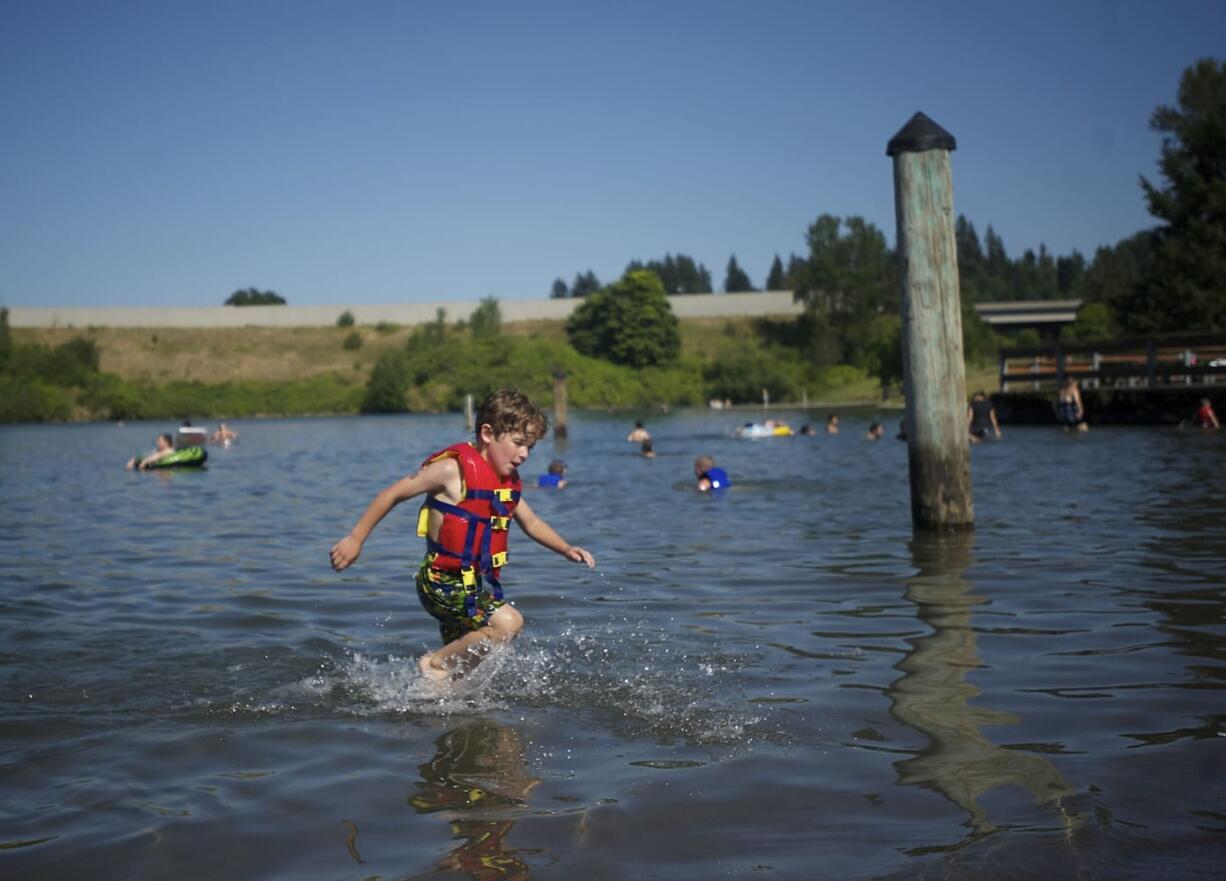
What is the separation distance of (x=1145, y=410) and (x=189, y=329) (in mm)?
89878

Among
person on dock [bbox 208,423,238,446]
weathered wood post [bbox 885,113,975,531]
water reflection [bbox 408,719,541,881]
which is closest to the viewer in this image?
water reflection [bbox 408,719,541,881]

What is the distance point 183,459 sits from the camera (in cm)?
2834

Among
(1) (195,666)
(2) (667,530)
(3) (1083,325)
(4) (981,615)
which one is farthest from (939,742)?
(3) (1083,325)

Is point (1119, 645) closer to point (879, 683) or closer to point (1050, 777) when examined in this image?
point (879, 683)

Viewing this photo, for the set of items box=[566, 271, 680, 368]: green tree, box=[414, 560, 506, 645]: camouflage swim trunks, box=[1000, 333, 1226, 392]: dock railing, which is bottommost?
box=[414, 560, 506, 645]: camouflage swim trunks

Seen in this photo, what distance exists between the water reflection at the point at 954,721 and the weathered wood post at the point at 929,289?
7.23ft

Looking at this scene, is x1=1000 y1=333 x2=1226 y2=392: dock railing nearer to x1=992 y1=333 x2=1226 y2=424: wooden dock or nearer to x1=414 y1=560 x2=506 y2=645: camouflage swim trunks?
x1=992 y1=333 x2=1226 y2=424: wooden dock

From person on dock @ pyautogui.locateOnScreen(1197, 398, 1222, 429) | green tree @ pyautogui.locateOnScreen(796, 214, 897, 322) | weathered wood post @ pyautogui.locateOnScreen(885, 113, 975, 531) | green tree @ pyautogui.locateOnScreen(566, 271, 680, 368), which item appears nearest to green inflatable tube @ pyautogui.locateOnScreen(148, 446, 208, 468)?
weathered wood post @ pyautogui.locateOnScreen(885, 113, 975, 531)

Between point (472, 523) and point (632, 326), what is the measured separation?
3769 inches

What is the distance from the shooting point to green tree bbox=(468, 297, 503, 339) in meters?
103

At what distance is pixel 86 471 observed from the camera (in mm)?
29172

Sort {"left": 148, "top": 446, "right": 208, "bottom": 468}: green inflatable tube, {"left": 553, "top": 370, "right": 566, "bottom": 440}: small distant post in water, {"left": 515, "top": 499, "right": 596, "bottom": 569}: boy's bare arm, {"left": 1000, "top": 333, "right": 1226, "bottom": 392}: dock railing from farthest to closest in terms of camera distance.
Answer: {"left": 553, "top": 370, "right": 566, "bottom": 440}: small distant post in water → {"left": 1000, "top": 333, "right": 1226, "bottom": 392}: dock railing → {"left": 148, "top": 446, "right": 208, "bottom": 468}: green inflatable tube → {"left": 515, "top": 499, "right": 596, "bottom": 569}: boy's bare arm

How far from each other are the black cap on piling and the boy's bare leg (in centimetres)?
612

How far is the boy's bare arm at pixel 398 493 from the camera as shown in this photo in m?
6.12
